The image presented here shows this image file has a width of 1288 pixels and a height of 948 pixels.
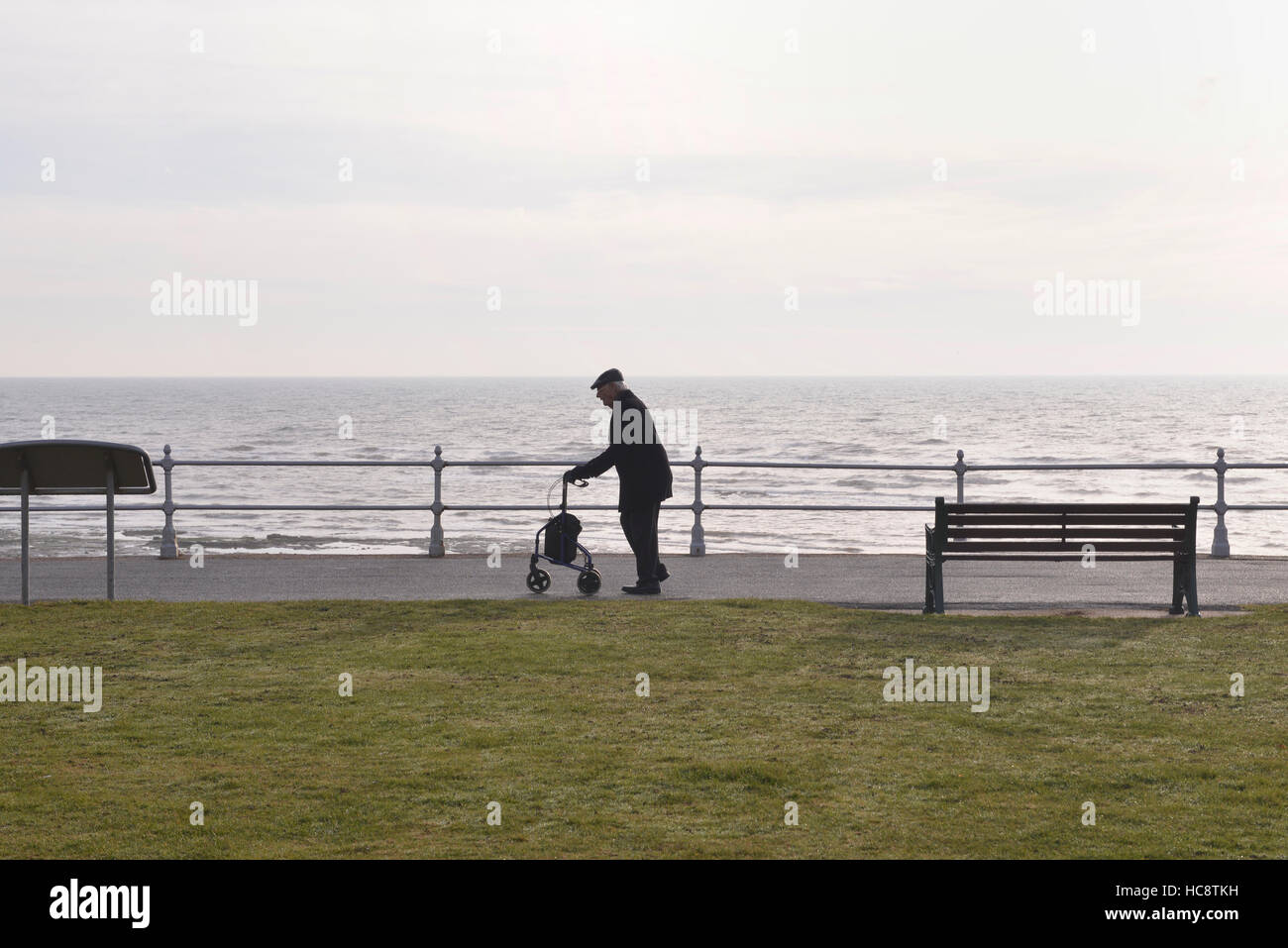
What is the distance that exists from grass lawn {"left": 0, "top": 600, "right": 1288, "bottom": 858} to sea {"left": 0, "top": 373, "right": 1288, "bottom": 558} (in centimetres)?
397

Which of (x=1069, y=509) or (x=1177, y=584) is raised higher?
(x=1069, y=509)

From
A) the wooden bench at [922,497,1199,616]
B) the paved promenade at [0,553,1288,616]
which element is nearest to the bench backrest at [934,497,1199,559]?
the wooden bench at [922,497,1199,616]

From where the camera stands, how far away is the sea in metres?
28.6

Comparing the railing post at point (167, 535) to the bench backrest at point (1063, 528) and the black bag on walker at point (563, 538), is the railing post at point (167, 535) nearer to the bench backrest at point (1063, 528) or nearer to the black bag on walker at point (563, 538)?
the black bag on walker at point (563, 538)

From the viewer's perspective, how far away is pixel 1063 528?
1114 cm

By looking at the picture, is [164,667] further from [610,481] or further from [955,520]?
[610,481]

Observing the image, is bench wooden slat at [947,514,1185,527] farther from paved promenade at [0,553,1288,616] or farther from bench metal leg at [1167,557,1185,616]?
paved promenade at [0,553,1288,616]

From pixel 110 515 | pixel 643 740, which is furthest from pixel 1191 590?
pixel 110 515

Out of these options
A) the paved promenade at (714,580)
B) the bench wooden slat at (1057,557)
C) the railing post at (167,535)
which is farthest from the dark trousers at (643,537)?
the railing post at (167,535)

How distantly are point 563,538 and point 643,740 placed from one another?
536 cm

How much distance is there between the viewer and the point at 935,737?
6.98 m

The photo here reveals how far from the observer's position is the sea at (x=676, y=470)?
28.6 meters

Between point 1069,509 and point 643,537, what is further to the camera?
point 643,537

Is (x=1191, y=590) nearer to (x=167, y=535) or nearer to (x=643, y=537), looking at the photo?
(x=643, y=537)
